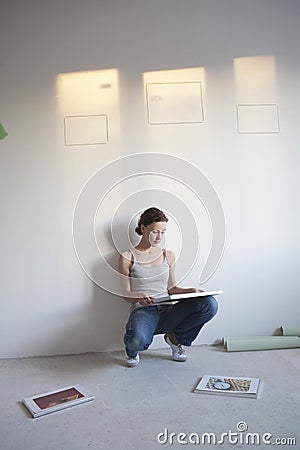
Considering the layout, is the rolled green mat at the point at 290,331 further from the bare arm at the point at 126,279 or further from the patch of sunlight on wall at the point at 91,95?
the patch of sunlight on wall at the point at 91,95

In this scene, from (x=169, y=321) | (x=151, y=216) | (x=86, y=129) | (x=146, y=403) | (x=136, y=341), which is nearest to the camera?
(x=146, y=403)

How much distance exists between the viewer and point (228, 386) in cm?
186

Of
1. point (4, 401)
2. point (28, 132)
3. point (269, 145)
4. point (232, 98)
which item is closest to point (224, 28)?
point (232, 98)

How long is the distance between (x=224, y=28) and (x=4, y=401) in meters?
2.32

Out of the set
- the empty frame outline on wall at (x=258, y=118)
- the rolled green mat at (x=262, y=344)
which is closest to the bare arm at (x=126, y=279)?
the rolled green mat at (x=262, y=344)

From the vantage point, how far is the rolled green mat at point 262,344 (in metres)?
2.42

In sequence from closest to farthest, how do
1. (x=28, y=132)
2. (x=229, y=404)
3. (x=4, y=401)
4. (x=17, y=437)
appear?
(x=17, y=437), (x=229, y=404), (x=4, y=401), (x=28, y=132)

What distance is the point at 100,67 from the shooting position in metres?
2.57

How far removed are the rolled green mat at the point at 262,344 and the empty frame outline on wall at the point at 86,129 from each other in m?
1.35

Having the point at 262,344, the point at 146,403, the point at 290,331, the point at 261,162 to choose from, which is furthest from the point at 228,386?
the point at 261,162

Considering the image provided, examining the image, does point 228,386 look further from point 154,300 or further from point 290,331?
point 290,331

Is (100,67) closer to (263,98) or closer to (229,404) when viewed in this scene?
(263,98)

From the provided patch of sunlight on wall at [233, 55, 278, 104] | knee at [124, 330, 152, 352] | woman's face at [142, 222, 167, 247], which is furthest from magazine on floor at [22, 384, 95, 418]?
patch of sunlight on wall at [233, 55, 278, 104]

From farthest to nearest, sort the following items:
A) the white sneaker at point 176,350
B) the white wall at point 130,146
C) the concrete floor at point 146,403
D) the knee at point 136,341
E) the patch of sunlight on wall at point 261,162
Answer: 1. the patch of sunlight on wall at point 261,162
2. the white wall at point 130,146
3. the white sneaker at point 176,350
4. the knee at point 136,341
5. the concrete floor at point 146,403
